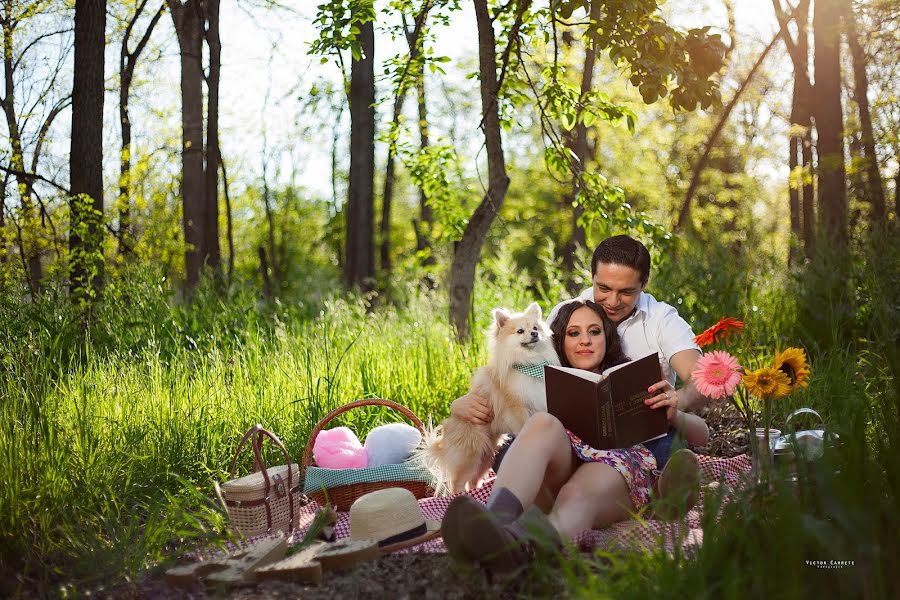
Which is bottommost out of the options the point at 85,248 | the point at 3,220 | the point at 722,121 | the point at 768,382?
the point at 768,382

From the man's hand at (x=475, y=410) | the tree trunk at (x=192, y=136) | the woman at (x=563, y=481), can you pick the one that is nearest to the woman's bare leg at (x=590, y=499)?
the woman at (x=563, y=481)

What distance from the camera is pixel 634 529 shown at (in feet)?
9.56

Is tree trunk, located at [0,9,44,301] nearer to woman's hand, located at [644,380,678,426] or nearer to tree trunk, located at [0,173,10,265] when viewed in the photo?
tree trunk, located at [0,173,10,265]

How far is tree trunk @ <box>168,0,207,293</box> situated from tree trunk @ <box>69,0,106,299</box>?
11.0 ft

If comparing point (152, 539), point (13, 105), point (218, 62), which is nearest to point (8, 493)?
point (152, 539)

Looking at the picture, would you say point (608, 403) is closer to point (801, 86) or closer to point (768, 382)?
point (768, 382)

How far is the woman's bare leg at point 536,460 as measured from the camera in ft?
9.48

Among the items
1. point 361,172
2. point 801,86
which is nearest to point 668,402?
point 361,172

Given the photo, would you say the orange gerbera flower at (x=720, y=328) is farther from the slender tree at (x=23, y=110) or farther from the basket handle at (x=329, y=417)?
the slender tree at (x=23, y=110)

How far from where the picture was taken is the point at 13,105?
777 centimetres

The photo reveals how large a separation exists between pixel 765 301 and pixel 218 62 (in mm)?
8351

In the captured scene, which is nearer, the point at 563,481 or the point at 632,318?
the point at 563,481

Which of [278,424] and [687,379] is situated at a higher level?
[687,379]

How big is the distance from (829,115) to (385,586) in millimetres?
9441
